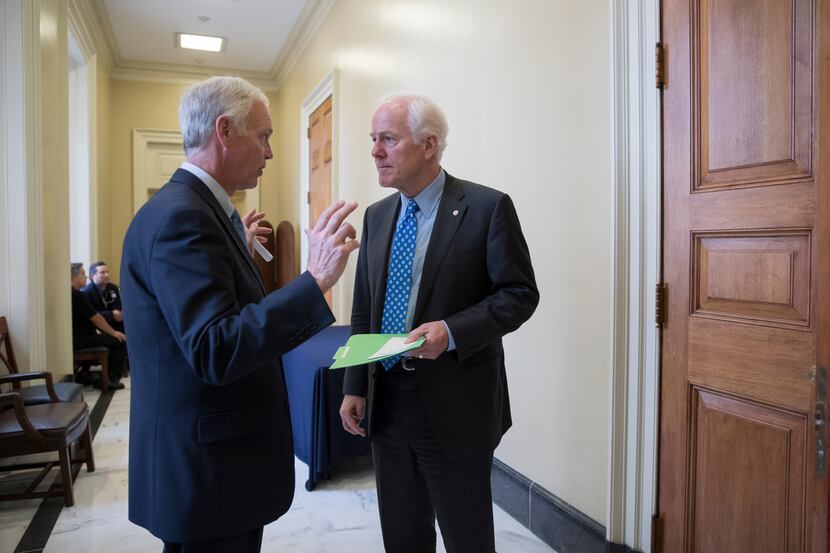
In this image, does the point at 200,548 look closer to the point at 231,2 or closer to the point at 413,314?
the point at 413,314

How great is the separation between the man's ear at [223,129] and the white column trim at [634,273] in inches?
50.6

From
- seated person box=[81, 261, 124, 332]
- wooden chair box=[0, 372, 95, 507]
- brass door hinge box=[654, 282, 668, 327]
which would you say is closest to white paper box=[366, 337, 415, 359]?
brass door hinge box=[654, 282, 668, 327]

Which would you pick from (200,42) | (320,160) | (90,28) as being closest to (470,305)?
(320,160)

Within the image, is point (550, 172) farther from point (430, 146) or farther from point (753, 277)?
point (753, 277)

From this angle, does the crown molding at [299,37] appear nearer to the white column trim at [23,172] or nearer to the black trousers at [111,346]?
the white column trim at [23,172]

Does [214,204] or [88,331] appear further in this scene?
[88,331]

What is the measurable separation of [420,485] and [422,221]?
2.42 feet

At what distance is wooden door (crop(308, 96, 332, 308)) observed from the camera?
5746mm

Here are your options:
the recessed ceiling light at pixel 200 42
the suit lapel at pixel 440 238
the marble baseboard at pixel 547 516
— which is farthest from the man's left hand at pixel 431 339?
the recessed ceiling light at pixel 200 42

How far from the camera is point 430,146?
1734 mm

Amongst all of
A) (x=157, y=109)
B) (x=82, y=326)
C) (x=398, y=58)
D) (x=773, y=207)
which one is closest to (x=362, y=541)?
(x=773, y=207)

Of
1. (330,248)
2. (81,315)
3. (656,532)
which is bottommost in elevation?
(656,532)

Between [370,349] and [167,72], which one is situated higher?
[167,72]

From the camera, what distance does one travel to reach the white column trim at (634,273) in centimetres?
189
